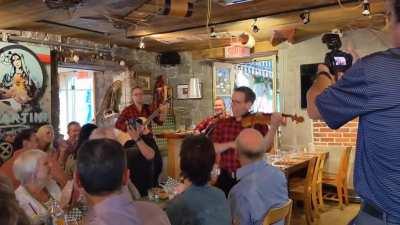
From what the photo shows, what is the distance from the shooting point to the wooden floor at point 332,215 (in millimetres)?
5293

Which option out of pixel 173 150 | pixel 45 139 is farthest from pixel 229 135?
pixel 173 150

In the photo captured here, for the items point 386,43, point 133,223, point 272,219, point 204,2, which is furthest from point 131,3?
point 386,43

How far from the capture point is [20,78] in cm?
552

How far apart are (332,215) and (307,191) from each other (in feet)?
2.39

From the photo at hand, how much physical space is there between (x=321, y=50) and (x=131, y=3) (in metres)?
3.52

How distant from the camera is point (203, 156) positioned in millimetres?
2225

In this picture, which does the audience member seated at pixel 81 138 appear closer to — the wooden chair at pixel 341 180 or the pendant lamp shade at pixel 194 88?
the wooden chair at pixel 341 180

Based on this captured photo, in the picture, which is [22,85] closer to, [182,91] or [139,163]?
[139,163]

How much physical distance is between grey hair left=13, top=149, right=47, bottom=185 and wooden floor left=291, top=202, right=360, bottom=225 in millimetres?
3618

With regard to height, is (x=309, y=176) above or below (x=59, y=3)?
below

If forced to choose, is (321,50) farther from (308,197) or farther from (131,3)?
(131,3)

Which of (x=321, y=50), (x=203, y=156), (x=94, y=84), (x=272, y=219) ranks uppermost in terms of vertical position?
(x=321, y=50)

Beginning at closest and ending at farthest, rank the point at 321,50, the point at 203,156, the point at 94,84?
the point at 203,156
the point at 321,50
the point at 94,84

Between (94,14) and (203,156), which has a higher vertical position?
(94,14)
